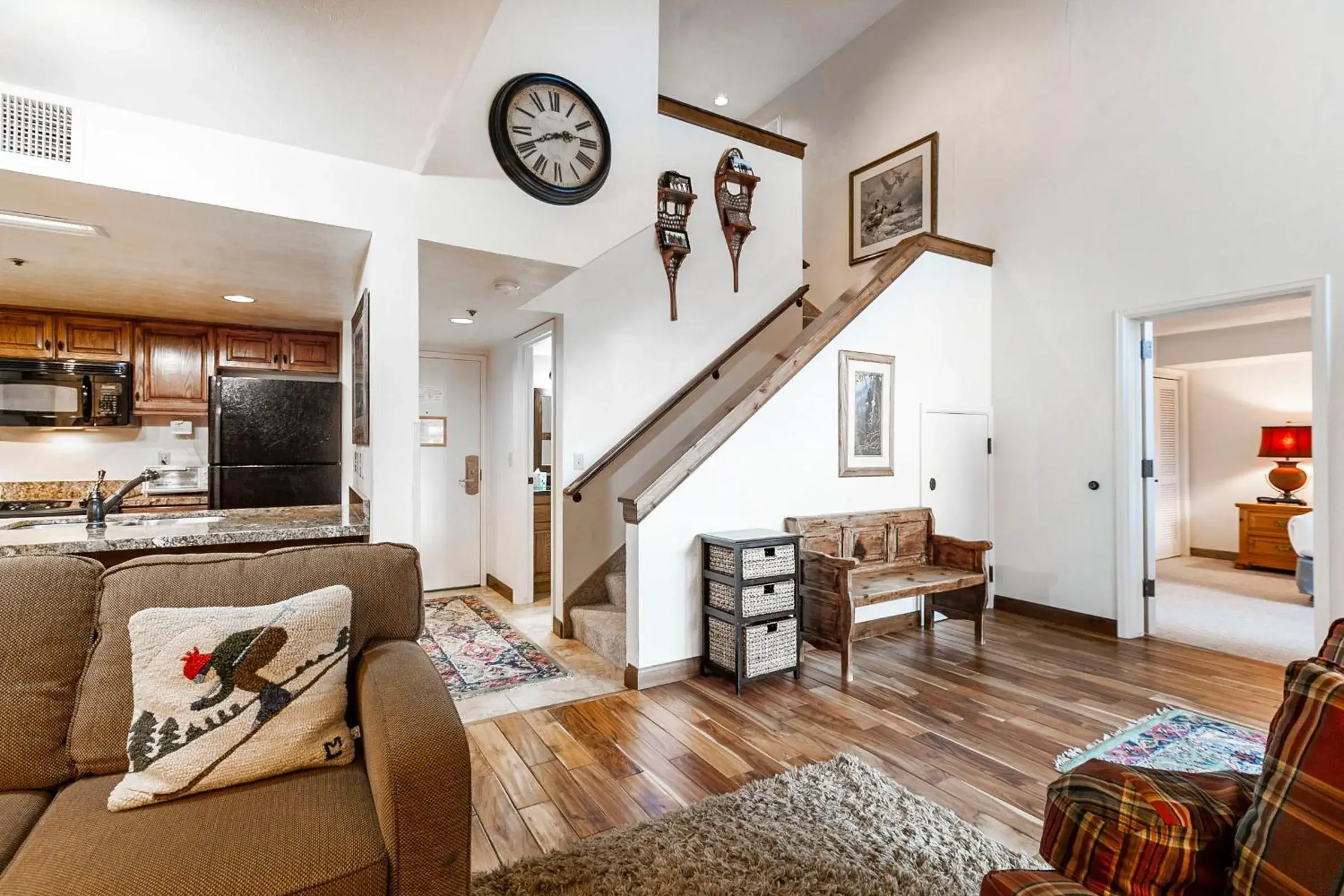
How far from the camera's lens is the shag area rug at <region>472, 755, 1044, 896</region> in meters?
1.75

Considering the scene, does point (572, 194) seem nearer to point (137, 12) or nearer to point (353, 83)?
point (353, 83)

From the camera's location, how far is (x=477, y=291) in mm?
3523

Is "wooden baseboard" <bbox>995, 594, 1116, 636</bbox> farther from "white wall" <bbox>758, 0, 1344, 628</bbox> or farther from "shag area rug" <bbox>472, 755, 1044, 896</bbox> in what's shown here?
"shag area rug" <bbox>472, 755, 1044, 896</bbox>

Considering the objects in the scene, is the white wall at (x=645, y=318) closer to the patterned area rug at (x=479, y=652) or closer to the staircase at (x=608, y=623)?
the staircase at (x=608, y=623)

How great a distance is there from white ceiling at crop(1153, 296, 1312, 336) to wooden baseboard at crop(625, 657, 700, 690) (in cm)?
365

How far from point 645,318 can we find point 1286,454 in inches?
254

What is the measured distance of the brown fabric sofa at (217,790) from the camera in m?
1.15

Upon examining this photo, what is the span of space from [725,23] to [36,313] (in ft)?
18.9

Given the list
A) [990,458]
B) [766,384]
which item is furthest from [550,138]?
[990,458]

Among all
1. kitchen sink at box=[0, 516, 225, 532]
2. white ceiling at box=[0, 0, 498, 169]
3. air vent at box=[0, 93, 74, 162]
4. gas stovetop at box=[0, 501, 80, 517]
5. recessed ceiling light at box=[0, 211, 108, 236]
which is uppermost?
white ceiling at box=[0, 0, 498, 169]

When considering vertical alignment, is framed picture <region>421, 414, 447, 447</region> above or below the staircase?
above

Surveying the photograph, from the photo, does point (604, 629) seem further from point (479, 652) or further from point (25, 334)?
point (25, 334)

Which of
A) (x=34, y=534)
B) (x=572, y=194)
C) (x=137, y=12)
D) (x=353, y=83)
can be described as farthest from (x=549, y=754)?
(x=137, y=12)

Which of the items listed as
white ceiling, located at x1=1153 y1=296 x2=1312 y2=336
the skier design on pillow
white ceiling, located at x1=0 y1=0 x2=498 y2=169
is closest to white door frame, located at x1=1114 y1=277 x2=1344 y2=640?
white ceiling, located at x1=1153 y1=296 x2=1312 y2=336
